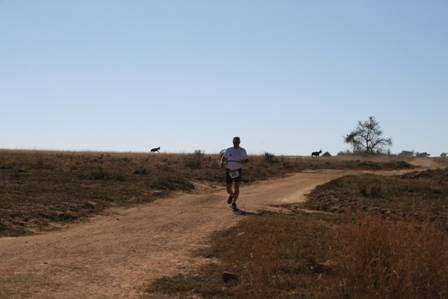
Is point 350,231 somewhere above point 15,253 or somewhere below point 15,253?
above

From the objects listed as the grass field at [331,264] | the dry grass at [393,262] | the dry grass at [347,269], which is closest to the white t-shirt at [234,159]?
the grass field at [331,264]

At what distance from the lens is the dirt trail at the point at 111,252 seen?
9.02 metres

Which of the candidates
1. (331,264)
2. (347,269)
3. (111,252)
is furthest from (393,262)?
(111,252)

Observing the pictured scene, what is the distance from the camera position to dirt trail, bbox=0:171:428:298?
29.6 ft

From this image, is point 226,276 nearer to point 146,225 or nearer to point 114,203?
point 146,225

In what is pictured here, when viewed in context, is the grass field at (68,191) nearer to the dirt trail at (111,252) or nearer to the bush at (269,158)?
the dirt trail at (111,252)

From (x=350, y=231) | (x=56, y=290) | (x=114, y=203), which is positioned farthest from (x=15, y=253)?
(x=114, y=203)

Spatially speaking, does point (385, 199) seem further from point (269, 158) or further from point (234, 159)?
point (269, 158)

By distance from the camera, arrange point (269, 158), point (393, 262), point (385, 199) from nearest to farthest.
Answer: point (393, 262), point (385, 199), point (269, 158)

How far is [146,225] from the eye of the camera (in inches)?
615

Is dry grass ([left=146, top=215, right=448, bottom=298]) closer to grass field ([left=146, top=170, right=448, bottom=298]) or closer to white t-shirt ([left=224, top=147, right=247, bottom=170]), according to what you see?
grass field ([left=146, top=170, right=448, bottom=298])

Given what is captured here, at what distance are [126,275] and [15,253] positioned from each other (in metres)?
2.89

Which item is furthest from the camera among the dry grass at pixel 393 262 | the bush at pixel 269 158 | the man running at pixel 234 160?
the bush at pixel 269 158

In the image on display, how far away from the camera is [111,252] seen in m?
11.7
